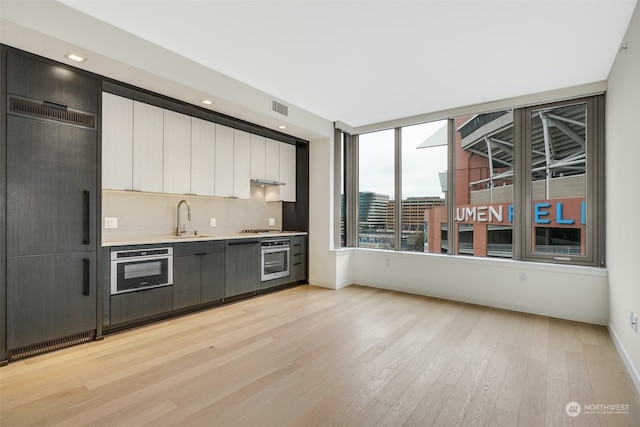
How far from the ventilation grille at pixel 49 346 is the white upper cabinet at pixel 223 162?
6.89 feet

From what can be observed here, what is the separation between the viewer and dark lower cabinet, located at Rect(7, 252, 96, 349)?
2520mm

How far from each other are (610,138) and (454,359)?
2.83 m

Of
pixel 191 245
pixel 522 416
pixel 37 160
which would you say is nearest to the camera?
pixel 522 416

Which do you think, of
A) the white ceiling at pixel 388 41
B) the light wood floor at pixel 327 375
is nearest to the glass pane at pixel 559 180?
the white ceiling at pixel 388 41

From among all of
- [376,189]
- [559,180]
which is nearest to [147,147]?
[376,189]

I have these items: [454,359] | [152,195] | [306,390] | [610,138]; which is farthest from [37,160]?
[610,138]

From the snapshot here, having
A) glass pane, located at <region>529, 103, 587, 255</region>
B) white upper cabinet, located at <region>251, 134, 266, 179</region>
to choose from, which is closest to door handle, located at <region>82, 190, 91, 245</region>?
white upper cabinet, located at <region>251, 134, 266, 179</region>

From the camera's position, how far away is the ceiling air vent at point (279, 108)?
421cm

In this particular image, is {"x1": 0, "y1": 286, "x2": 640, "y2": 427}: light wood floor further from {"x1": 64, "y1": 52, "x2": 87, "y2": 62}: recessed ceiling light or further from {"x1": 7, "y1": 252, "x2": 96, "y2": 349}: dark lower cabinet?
{"x1": 64, "y1": 52, "x2": 87, "y2": 62}: recessed ceiling light

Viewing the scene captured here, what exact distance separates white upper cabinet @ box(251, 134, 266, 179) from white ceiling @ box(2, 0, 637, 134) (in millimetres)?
969

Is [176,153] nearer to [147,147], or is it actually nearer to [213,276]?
[147,147]

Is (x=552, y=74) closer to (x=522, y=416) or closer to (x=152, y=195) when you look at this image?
(x=522, y=416)

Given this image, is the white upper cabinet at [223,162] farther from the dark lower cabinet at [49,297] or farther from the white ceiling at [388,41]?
the dark lower cabinet at [49,297]

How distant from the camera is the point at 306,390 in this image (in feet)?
7.20
